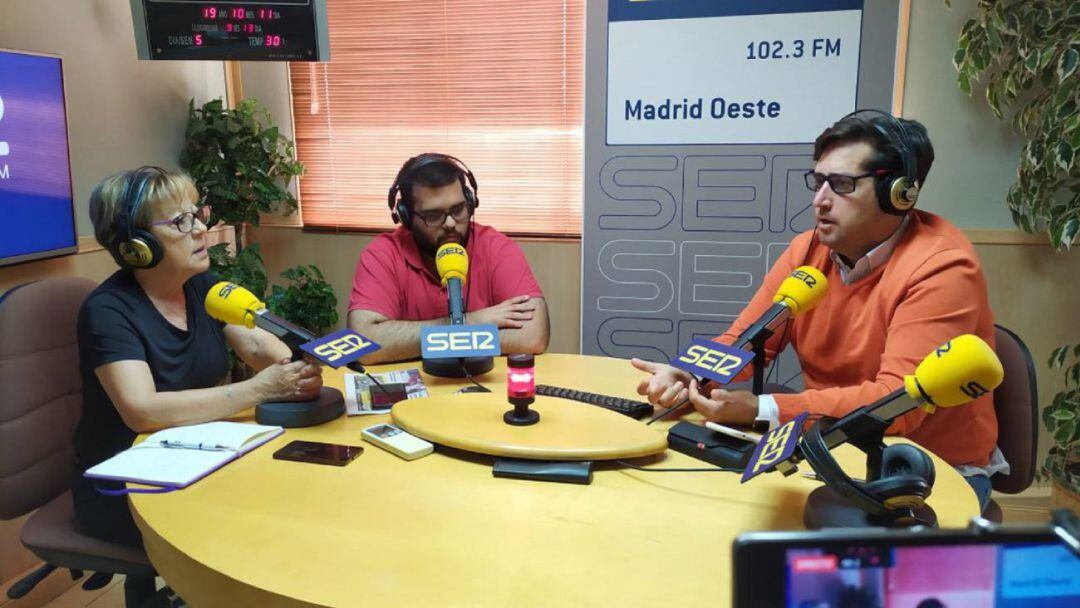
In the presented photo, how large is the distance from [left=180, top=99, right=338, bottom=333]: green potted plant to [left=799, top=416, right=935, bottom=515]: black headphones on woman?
2.76 meters

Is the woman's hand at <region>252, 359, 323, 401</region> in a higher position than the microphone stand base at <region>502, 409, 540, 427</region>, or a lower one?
higher

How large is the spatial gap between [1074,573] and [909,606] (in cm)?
12

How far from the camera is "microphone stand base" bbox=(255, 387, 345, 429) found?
1536mm

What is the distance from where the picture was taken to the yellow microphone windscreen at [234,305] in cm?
157

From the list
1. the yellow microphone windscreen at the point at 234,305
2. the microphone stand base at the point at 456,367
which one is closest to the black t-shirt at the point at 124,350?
the yellow microphone windscreen at the point at 234,305

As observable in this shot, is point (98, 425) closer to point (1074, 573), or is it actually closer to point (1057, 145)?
point (1074, 573)

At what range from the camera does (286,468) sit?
133 cm

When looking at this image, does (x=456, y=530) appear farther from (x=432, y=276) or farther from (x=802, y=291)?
(x=432, y=276)

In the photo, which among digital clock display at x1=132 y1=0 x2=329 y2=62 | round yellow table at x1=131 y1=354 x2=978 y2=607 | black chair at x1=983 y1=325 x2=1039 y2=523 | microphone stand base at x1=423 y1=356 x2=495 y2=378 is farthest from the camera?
digital clock display at x1=132 y1=0 x2=329 y2=62

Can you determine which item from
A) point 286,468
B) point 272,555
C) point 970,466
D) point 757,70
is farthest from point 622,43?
point 272,555

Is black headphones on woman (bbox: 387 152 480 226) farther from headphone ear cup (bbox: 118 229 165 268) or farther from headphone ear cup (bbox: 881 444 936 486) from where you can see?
headphone ear cup (bbox: 881 444 936 486)

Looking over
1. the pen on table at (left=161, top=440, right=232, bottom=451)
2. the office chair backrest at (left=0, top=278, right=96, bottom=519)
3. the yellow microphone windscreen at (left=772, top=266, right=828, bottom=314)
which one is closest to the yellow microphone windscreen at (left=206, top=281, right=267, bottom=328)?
the pen on table at (left=161, top=440, right=232, bottom=451)

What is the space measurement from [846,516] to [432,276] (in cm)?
159

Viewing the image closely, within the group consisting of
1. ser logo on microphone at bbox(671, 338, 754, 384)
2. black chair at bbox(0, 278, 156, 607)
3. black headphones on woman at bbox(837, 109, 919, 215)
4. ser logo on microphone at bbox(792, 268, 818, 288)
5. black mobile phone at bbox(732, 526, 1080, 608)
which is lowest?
black chair at bbox(0, 278, 156, 607)
